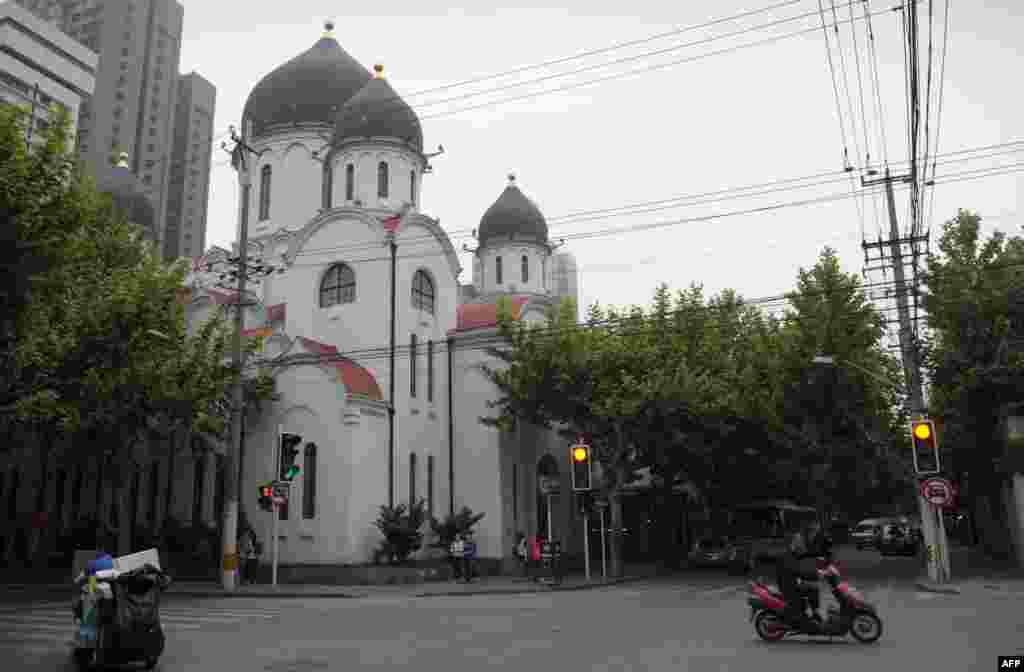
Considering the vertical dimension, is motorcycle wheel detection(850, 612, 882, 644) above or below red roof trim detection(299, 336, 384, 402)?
below

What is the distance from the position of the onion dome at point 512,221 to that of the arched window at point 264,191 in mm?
10748

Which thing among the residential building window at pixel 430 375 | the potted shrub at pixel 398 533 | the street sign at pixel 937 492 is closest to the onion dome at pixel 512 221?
the residential building window at pixel 430 375

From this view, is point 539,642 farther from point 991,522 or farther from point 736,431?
point 991,522

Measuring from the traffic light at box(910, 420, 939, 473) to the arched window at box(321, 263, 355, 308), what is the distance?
740 inches

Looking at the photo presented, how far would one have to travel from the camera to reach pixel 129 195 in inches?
1432

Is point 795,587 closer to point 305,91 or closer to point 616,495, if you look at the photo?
point 616,495

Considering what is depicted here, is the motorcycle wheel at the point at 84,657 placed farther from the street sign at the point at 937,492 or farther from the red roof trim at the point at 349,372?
the street sign at the point at 937,492

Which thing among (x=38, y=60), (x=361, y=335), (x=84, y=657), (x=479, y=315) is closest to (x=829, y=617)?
(x=84, y=657)

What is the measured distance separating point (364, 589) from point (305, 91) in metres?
21.4

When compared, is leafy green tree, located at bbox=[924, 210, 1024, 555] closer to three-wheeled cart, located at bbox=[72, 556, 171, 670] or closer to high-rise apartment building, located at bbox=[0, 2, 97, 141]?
three-wheeled cart, located at bbox=[72, 556, 171, 670]

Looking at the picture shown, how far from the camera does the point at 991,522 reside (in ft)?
114

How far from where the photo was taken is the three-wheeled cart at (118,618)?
32.2ft

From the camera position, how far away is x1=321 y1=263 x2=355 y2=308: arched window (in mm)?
30766

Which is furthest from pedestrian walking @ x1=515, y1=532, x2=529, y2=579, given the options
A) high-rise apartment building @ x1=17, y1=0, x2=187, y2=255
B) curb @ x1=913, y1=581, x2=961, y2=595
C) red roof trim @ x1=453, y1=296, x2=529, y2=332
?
high-rise apartment building @ x1=17, y1=0, x2=187, y2=255
